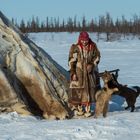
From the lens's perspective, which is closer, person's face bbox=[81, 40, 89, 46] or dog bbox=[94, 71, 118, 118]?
dog bbox=[94, 71, 118, 118]

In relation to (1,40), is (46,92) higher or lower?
lower

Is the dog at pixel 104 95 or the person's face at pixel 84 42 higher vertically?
the person's face at pixel 84 42

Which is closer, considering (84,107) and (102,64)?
Result: (84,107)

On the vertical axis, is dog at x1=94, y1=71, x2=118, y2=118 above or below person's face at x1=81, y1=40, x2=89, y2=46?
below

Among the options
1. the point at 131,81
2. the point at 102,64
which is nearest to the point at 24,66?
the point at 131,81

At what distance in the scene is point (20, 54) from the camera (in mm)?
10695

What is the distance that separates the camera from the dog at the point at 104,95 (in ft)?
31.1

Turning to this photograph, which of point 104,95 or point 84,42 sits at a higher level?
Result: point 84,42

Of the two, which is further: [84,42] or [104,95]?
[84,42]

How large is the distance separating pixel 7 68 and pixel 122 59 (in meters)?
16.9

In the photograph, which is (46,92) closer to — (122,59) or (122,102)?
(122,102)

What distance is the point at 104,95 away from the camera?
955 centimetres

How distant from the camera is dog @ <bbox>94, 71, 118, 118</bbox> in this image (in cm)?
949

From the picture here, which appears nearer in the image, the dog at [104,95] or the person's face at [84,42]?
the dog at [104,95]
